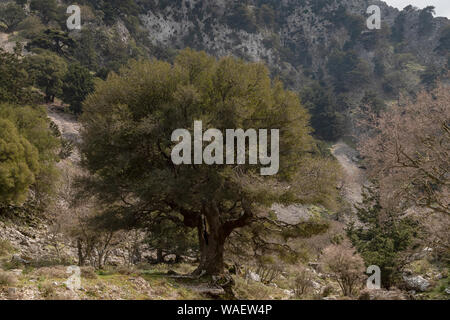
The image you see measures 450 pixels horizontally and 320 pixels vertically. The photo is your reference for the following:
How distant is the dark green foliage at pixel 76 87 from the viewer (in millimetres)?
48531

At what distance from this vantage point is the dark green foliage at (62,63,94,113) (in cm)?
4853

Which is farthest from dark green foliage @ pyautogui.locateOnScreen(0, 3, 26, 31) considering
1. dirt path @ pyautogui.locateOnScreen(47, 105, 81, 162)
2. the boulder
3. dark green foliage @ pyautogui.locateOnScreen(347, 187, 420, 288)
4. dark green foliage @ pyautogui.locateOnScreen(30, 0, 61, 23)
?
dark green foliage @ pyautogui.locateOnScreen(347, 187, 420, 288)

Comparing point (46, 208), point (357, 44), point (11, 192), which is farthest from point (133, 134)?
point (357, 44)

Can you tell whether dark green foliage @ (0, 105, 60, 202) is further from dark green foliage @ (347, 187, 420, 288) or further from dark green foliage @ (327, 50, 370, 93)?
dark green foliage @ (327, 50, 370, 93)

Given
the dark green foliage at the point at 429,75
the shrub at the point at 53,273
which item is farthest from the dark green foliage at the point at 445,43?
the shrub at the point at 53,273

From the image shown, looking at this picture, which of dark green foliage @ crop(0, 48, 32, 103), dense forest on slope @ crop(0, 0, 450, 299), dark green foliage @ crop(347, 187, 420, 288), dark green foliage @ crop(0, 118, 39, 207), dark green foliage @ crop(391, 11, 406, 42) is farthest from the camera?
dark green foliage @ crop(391, 11, 406, 42)

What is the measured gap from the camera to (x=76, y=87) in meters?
48.5

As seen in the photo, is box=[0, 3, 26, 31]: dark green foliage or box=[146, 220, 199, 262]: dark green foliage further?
box=[0, 3, 26, 31]: dark green foliage

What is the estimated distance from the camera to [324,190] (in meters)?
12.6

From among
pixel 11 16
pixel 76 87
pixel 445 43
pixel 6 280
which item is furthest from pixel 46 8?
pixel 445 43

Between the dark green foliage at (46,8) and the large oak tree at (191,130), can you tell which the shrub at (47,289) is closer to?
the large oak tree at (191,130)
